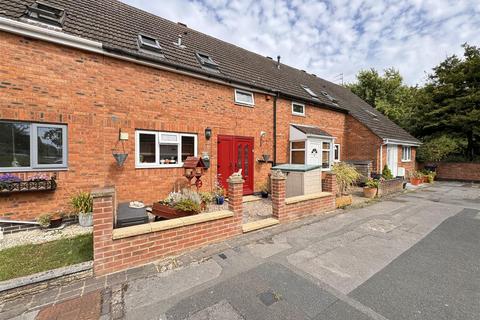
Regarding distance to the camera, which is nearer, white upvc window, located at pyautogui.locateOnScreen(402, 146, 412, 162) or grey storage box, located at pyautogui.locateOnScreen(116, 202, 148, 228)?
grey storage box, located at pyautogui.locateOnScreen(116, 202, 148, 228)

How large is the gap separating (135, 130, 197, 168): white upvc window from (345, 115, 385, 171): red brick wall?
10415 mm

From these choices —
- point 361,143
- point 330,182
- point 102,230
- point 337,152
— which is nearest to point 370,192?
point 330,182

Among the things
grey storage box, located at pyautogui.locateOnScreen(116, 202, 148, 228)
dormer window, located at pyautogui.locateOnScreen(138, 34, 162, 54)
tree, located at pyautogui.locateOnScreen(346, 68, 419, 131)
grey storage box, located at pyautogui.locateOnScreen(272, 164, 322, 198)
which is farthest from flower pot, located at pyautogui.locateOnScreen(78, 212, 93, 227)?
tree, located at pyautogui.locateOnScreen(346, 68, 419, 131)

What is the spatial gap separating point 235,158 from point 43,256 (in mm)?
6143

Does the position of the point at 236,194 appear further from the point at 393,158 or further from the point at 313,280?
the point at 393,158

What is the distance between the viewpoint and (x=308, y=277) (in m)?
3.28

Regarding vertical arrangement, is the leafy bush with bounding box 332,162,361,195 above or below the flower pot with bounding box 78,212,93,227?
above

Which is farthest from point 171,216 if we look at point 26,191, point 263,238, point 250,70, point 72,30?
point 250,70

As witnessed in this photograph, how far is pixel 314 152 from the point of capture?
10.5 m

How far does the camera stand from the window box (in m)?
4.70

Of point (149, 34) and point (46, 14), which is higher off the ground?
point (149, 34)

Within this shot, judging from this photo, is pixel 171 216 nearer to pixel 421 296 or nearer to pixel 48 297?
pixel 48 297

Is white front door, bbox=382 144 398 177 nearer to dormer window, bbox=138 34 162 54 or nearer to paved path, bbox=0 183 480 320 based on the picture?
paved path, bbox=0 183 480 320

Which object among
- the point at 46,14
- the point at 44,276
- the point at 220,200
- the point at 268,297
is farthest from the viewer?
the point at 220,200
